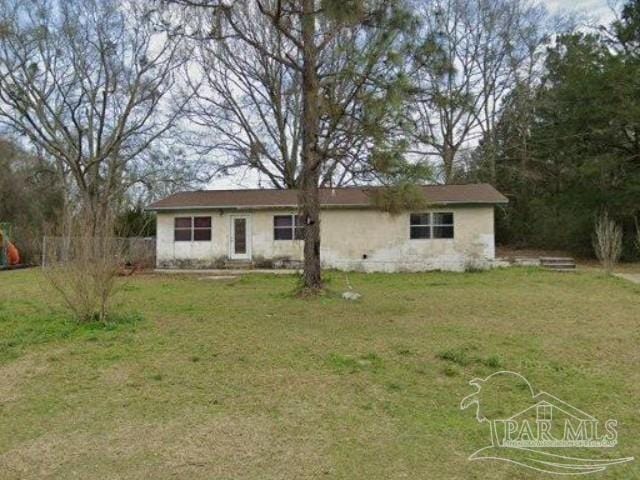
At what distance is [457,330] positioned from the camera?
22.7ft

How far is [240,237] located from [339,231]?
369 centimetres

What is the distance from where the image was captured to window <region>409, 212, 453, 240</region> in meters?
16.8

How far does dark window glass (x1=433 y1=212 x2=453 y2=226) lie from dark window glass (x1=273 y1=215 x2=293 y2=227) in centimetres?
503

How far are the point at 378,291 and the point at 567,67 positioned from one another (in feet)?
56.2

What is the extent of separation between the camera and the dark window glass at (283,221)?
17.9 m

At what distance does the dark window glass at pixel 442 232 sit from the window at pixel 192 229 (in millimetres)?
8121

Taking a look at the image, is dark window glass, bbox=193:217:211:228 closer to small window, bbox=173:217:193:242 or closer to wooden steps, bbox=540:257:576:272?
small window, bbox=173:217:193:242

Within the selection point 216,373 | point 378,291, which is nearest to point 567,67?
point 378,291

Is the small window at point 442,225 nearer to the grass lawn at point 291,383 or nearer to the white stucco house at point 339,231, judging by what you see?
the white stucco house at point 339,231

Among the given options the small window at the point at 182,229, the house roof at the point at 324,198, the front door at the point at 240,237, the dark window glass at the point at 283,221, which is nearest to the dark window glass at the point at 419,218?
the house roof at the point at 324,198

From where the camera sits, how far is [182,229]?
18625 millimetres

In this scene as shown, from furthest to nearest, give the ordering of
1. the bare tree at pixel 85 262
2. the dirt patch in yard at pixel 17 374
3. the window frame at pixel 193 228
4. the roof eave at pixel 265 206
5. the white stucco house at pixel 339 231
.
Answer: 1. the window frame at pixel 193 228
2. the white stucco house at pixel 339 231
3. the roof eave at pixel 265 206
4. the bare tree at pixel 85 262
5. the dirt patch in yard at pixel 17 374

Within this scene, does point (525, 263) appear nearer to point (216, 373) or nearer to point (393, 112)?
point (393, 112)

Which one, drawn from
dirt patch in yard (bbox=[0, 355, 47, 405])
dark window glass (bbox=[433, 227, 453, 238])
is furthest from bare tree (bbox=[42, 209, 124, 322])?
dark window glass (bbox=[433, 227, 453, 238])
